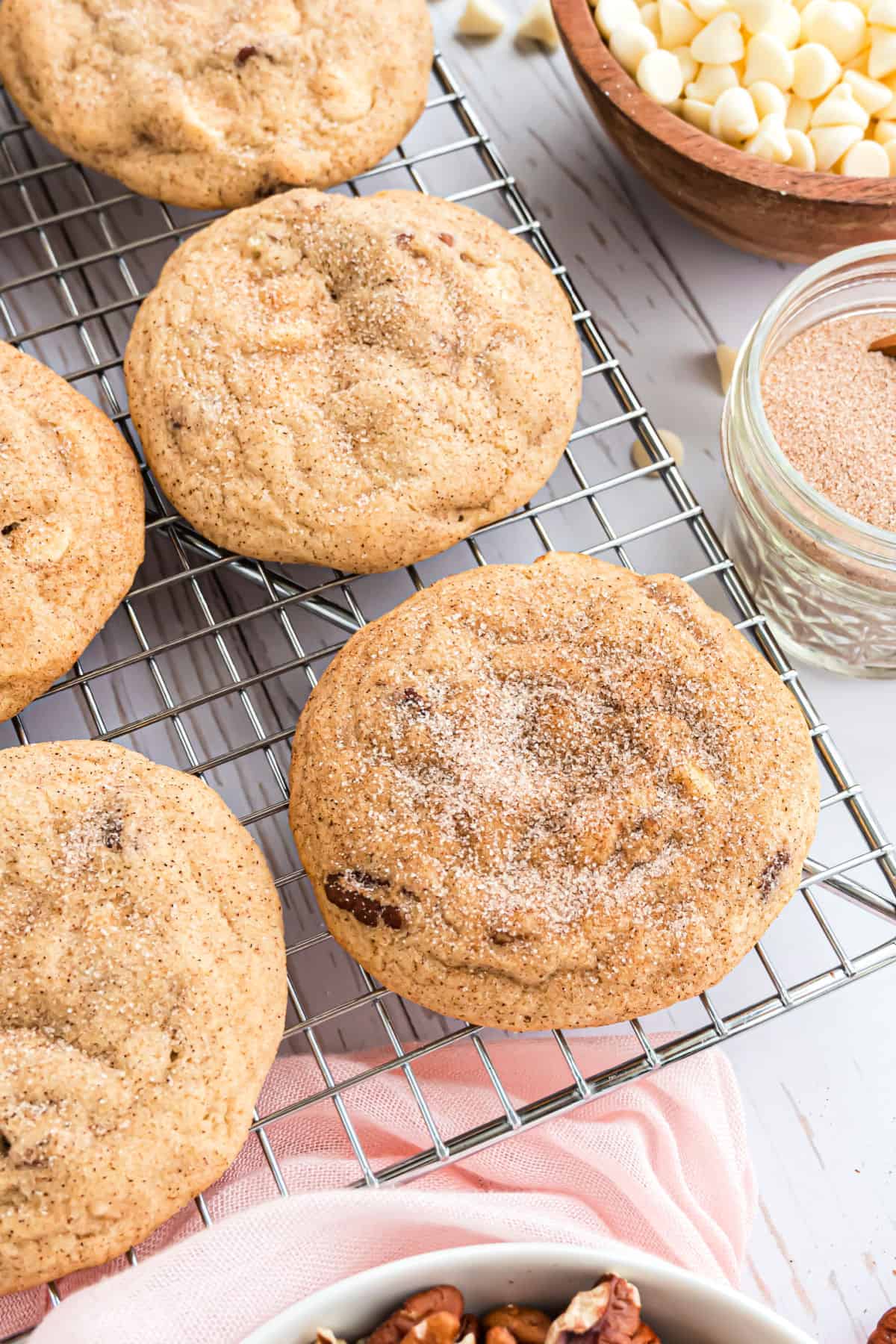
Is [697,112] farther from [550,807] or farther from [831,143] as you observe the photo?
[550,807]

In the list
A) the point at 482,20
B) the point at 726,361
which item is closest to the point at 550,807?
the point at 726,361

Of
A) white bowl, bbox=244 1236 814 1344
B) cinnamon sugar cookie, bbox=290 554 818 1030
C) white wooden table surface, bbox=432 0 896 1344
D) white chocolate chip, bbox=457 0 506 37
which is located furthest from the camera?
white chocolate chip, bbox=457 0 506 37

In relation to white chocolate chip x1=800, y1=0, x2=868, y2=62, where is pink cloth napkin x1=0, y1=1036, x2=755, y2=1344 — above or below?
below

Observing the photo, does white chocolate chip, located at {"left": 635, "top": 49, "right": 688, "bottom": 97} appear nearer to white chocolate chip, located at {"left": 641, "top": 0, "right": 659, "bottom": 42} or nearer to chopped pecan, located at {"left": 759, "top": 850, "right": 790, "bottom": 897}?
white chocolate chip, located at {"left": 641, "top": 0, "right": 659, "bottom": 42}

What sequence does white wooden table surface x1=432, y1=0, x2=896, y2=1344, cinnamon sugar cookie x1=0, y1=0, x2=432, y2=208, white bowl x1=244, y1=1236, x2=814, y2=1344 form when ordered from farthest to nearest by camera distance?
1. cinnamon sugar cookie x1=0, y1=0, x2=432, y2=208
2. white wooden table surface x1=432, y1=0, x2=896, y2=1344
3. white bowl x1=244, y1=1236, x2=814, y2=1344

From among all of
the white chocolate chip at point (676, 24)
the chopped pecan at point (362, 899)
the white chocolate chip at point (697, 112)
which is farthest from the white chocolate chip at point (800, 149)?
the chopped pecan at point (362, 899)

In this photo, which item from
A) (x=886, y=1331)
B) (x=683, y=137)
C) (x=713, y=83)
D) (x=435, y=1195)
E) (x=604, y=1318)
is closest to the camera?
(x=604, y=1318)

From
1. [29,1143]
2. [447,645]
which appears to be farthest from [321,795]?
[29,1143]

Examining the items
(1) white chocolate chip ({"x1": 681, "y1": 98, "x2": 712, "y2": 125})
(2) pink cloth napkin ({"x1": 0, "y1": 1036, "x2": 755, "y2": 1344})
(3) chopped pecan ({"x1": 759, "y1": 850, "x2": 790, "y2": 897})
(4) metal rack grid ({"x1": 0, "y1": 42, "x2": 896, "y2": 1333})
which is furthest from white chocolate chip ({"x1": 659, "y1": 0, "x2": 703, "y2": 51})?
(2) pink cloth napkin ({"x1": 0, "y1": 1036, "x2": 755, "y2": 1344})
